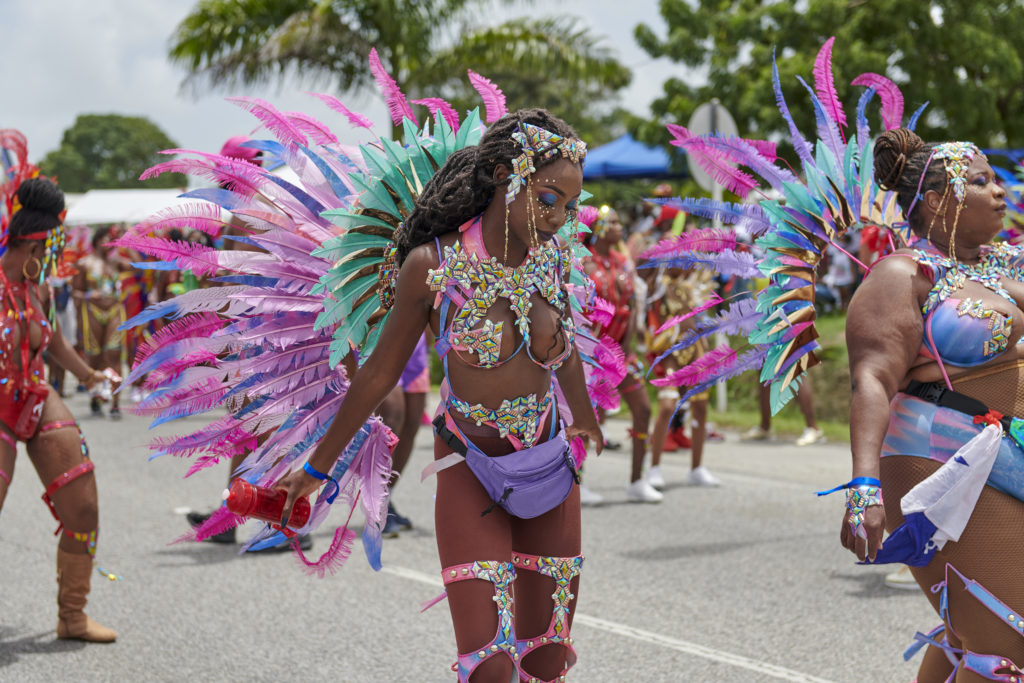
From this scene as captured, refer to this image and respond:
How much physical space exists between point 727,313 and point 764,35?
15.7 meters

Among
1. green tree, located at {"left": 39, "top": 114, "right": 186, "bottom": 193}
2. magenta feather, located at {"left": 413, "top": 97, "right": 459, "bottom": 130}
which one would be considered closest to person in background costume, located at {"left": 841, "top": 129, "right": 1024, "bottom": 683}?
magenta feather, located at {"left": 413, "top": 97, "right": 459, "bottom": 130}

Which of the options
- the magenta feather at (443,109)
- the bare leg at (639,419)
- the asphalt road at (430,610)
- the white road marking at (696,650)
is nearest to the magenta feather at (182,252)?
the magenta feather at (443,109)

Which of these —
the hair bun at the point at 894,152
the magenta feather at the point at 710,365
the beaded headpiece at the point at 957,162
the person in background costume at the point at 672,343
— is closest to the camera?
the beaded headpiece at the point at 957,162

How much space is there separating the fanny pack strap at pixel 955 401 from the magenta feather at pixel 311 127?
81.8 inches

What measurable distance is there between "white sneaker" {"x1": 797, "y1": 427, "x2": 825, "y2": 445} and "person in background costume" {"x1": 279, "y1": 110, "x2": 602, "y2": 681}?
26.5ft

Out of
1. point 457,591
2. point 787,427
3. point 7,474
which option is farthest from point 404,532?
point 787,427

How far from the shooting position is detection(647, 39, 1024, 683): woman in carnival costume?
2.93m

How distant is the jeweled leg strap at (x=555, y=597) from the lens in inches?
120

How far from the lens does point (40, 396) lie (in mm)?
4703

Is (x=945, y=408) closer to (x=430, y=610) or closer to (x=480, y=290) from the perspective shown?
(x=480, y=290)

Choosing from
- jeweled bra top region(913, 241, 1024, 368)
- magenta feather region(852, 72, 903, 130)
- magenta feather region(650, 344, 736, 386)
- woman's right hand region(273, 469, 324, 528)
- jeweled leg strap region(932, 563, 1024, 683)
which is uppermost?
magenta feather region(852, 72, 903, 130)

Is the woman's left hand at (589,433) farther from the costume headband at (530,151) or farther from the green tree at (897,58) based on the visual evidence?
the green tree at (897,58)

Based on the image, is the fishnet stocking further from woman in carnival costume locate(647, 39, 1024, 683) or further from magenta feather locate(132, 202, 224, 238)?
magenta feather locate(132, 202, 224, 238)

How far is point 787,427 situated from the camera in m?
11.7
